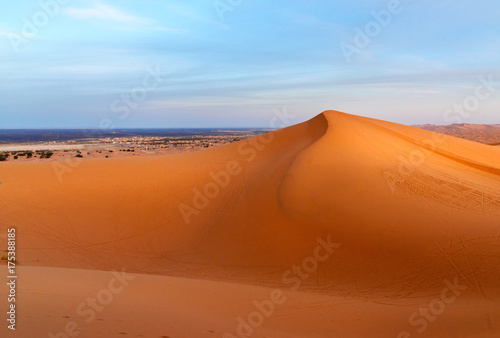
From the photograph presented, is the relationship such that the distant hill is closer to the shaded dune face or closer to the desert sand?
the shaded dune face

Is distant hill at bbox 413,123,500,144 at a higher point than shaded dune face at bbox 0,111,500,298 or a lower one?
higher

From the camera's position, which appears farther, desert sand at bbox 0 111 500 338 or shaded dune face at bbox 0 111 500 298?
shaded dune face at bbox 0 111 500 298

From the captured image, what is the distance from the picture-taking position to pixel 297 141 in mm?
16844

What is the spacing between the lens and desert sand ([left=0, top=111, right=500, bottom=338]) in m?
5.71

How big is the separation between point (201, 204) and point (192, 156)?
6531 mm

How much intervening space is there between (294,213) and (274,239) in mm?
1271

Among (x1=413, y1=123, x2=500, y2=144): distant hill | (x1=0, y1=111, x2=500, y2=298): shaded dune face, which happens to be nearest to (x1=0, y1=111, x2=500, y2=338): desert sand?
(x1=0, y1=111, x2=500, y2=298): shaded dune face

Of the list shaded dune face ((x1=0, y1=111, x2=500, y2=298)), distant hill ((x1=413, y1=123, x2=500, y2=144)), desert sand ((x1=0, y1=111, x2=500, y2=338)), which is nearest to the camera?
desert sand ((x1=0, y1=111, x2=500, y2=338))

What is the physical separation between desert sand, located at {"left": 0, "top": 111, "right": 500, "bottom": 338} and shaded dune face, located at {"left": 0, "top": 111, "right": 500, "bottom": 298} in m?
0.05

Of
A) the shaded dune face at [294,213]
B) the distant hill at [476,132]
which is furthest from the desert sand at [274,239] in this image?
the distant hill at [476,132]

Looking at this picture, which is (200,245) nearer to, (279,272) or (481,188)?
(279,272)

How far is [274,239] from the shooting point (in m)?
10.0

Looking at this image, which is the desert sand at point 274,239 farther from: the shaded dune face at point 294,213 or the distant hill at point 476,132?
the distant hill at point 476,132

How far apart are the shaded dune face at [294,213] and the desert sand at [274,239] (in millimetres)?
54
